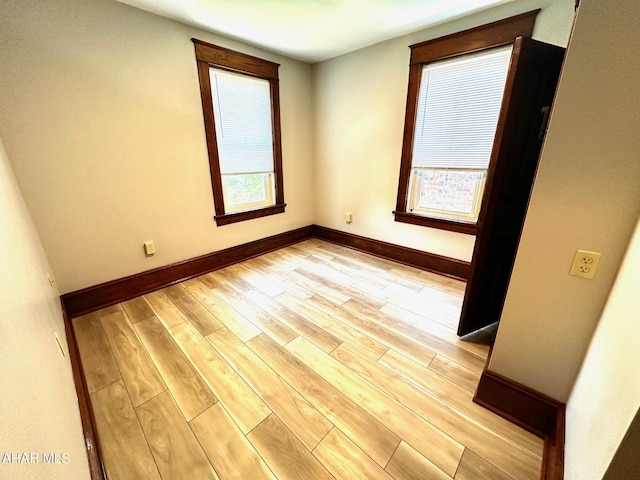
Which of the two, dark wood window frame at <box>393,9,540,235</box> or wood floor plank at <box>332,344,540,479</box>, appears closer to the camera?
wood floor plank at <box>332,344,540,479</box>

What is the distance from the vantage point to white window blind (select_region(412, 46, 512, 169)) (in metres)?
2.26

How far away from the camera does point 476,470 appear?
114cm

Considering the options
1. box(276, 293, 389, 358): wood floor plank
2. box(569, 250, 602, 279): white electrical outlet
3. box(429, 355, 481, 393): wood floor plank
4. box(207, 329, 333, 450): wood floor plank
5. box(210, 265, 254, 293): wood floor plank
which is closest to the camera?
box(569, 250, 602, 279): white electrical outlet

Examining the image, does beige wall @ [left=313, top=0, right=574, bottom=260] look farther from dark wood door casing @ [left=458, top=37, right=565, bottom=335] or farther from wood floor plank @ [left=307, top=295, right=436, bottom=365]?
wood floor plank @ [left=307, top=295, right=436, bottom=365]

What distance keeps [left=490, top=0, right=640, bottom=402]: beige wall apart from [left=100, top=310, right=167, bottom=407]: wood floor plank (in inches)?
81.9

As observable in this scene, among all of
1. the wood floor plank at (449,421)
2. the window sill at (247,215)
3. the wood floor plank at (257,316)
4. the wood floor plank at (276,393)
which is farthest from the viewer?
the window sill at (247,215)

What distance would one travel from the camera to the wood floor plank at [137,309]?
7.16 feet

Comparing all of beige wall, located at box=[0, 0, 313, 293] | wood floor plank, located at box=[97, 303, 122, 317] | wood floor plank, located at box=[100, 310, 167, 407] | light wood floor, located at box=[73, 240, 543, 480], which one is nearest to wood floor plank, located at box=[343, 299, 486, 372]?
light wood floor, located at box=[73, 240, 543, 480]

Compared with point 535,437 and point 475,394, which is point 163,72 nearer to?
point 475,394

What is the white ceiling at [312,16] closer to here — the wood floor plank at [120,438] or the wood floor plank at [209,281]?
the wood floor plank at [209,281]

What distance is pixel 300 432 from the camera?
1304 millimetres

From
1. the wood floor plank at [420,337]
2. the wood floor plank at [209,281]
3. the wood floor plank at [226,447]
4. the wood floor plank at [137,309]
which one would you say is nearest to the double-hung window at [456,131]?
the wood floor plank at [420,337]

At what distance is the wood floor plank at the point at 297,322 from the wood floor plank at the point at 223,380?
0.55m

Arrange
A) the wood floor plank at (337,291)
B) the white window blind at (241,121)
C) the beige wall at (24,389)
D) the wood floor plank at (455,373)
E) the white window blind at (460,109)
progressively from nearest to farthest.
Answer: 1. the beige wall at (24,389)
2. the wood floor plank at (455,373)
3. the white window blind at (460,109)
4. the wood floor plank at (337,291)
5. the white window blind at (241,121)
